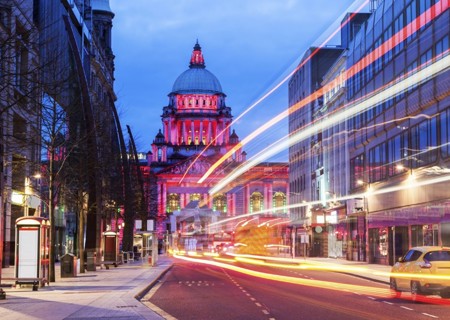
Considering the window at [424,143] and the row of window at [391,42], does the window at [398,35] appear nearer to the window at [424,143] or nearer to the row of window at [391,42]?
the row of window at [391,42]

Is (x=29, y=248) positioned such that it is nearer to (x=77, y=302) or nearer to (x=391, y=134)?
(x=77, y=302)

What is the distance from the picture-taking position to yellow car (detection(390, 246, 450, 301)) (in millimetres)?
24891

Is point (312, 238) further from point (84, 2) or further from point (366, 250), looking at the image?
point (84, 2)

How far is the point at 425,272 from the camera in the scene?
987 inches

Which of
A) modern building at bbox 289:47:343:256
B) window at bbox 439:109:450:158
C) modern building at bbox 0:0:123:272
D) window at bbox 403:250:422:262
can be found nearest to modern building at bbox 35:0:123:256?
modern building at bbox 0:0:123:272

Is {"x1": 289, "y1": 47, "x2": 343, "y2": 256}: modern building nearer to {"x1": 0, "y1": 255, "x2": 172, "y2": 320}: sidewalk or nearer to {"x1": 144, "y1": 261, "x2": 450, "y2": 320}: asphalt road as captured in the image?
{"x1": 144, "y1": 261, "x2": 450, "y2": 320}: asphalt road

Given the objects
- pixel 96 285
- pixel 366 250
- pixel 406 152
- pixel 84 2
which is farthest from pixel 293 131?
pixel 96 285

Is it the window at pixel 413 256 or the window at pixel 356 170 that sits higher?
the window at pixel 356 170

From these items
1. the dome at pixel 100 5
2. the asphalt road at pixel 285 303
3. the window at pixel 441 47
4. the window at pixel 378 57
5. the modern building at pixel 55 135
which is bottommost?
the asphalt road at pixel 285 303

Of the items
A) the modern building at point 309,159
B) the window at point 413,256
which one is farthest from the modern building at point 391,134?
the window at point 413,256

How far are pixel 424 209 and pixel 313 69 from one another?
162ft

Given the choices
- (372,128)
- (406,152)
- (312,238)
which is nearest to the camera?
(406,152)

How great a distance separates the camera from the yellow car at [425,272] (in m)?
24.9

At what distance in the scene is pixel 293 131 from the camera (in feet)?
360
